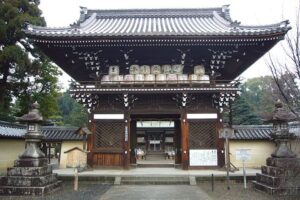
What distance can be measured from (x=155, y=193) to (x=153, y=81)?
6504mm

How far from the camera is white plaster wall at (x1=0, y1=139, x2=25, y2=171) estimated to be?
19.5 metres

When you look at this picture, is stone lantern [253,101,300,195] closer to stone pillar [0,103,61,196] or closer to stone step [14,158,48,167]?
stone pillar [0,103,61,196]

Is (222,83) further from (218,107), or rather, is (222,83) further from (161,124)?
(161,124)

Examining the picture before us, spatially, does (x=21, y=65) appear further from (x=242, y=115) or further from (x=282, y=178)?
(x=242, y=115)

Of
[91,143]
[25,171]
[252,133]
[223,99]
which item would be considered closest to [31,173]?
[25,171]

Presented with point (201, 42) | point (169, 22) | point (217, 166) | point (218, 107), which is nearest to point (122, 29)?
point (169, 22)

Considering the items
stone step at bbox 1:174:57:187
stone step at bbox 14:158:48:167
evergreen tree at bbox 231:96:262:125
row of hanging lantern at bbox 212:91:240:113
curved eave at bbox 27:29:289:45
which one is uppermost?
curved eave at bbox 27:29:289:45

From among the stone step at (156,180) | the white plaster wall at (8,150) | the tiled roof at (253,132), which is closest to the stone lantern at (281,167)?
the stone step at (156,180)

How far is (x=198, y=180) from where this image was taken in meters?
14.4

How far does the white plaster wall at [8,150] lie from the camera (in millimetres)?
19453

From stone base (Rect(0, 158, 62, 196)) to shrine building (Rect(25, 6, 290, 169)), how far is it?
172 inches

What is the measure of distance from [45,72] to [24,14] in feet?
17.9

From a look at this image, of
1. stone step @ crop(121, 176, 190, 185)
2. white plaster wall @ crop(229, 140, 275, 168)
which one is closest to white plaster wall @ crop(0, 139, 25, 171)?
stone step @ crop(121, 176, 190, 185)

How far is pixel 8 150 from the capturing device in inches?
794
